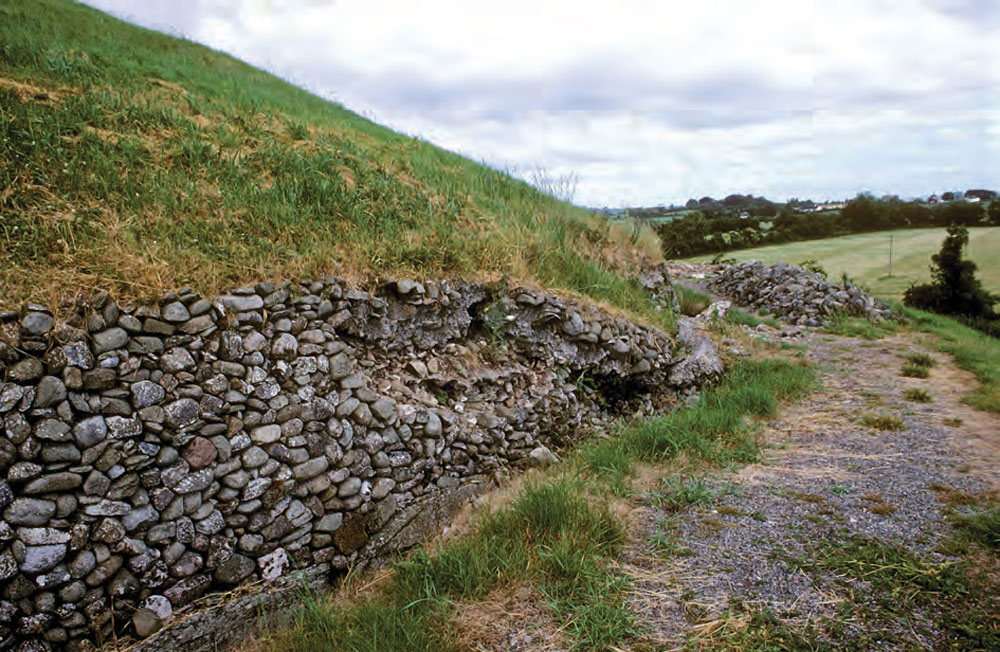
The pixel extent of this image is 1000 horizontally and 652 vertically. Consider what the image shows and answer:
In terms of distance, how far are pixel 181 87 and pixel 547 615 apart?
8135 millimetres

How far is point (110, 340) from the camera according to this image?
3512 millimetres

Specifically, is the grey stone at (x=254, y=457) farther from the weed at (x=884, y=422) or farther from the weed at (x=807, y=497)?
the weed at (x=884, y=422)

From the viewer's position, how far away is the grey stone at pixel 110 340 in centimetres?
348

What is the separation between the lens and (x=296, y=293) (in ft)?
14.6

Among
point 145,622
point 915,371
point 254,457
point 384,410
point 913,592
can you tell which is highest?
point 384,410

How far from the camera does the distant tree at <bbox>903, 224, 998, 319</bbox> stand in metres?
12.5

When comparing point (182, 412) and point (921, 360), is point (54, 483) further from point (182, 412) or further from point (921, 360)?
point (921, 360)

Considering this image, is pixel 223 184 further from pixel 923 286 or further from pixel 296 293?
pixel 923 286

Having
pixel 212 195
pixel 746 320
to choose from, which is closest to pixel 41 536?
pixel 212 195

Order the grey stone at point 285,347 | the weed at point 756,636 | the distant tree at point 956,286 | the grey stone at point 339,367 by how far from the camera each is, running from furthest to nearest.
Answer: the distant tree at point 956,286 < the grey stone at point 339,367 < the grey stone at point 285,347 < the weed at point 756,636

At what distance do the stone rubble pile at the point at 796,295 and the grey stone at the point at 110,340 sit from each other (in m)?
11.9

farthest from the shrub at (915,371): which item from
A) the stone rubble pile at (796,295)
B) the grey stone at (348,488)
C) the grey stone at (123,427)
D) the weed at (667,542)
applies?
the grey stone at (123,427)

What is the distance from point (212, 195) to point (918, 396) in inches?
312

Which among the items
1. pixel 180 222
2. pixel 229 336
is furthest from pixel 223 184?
pixel 229 336
